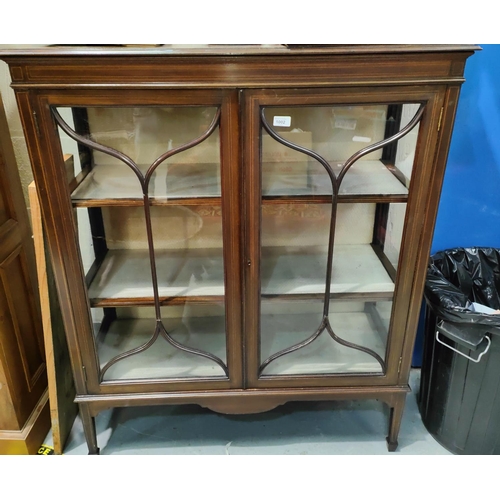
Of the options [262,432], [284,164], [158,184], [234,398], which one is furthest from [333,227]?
[262,432]

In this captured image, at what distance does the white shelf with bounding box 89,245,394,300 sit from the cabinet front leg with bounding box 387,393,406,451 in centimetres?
39

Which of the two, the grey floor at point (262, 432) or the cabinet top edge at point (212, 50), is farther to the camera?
the grey floor at point (262, 432)

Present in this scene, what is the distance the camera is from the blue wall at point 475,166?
1.54 m

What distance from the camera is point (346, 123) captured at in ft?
4.12

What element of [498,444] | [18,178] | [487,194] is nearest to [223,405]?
[498,444]

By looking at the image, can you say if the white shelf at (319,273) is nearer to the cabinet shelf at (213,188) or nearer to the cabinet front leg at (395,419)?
the cabinet shelf at (213,188)

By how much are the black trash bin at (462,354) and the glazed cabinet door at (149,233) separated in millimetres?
669

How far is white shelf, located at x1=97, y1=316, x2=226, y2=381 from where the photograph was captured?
1521 mm

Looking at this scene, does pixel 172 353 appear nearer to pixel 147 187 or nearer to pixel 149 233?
pixel 149 233

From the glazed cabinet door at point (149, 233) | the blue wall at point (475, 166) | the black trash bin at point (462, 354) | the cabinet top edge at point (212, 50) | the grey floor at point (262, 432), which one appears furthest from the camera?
the grey floor at point (262, 432)

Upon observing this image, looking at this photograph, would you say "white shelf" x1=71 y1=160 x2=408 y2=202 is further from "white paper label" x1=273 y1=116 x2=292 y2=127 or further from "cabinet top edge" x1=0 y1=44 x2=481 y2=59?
"cabinet top edge" x1=0 y1=44 x2=481 y2=59

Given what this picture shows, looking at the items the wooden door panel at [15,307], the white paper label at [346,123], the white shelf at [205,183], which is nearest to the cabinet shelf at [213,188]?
the white shelf at [205,183]

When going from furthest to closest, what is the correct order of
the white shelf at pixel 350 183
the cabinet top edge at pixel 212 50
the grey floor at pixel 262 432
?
1. the grey floor at pixel 262 432
2. the white shelf at pixel 350 183
3. the cabinet top edge at pixel 212 50

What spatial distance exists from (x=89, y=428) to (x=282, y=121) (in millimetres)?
1163
